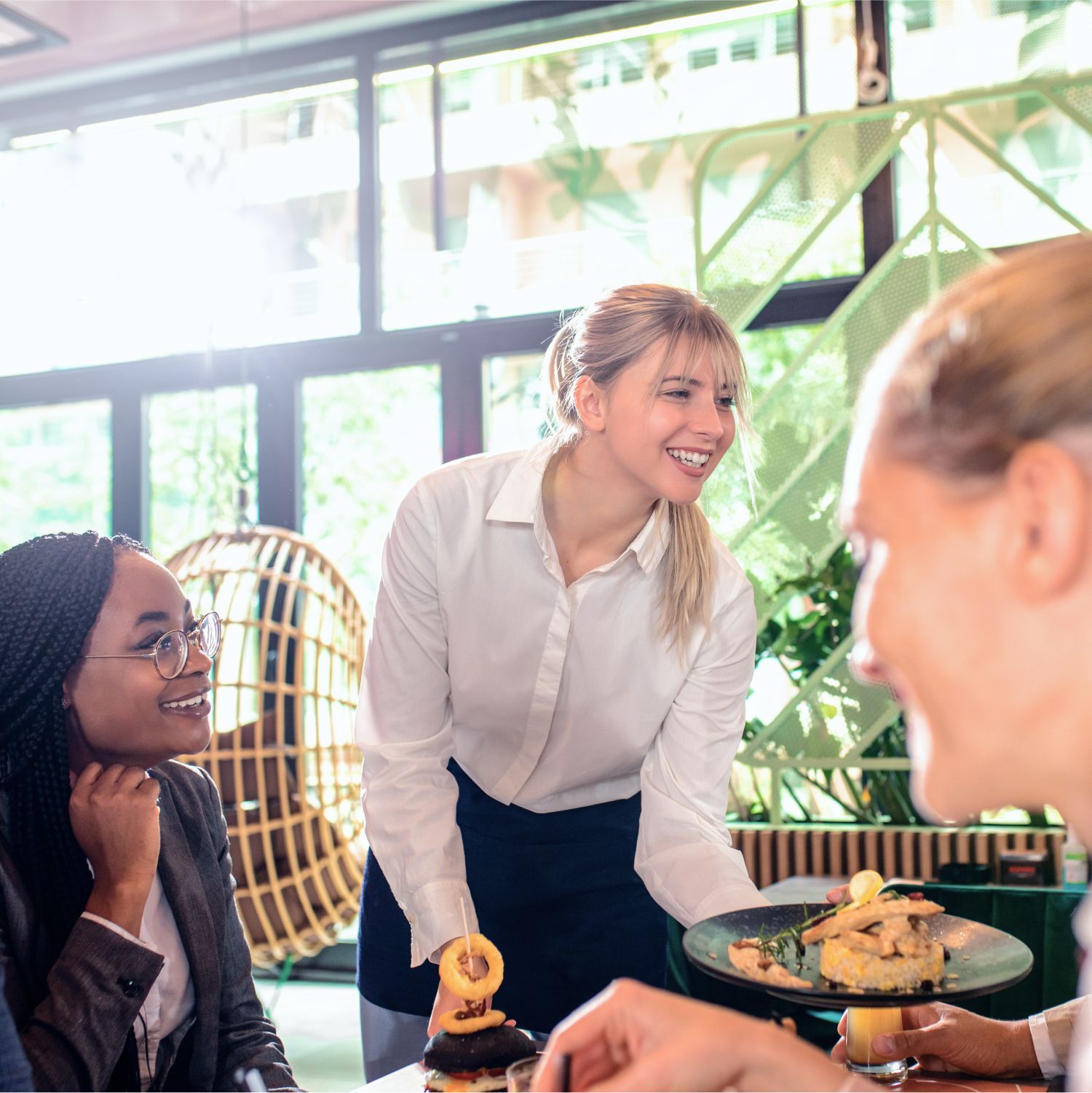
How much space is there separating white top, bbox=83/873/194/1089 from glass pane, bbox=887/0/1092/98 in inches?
154

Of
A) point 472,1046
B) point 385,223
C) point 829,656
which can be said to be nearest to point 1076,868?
point 829,656

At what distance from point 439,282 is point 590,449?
10.6ft

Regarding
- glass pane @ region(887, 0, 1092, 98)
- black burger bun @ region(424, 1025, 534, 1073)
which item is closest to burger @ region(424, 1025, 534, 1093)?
black burger bun @ region(424, 1025, 534, 1073)

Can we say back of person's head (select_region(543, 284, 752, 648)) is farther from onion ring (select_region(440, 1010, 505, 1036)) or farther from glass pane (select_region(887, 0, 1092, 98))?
glass pane (select_region(887, 0, 1092, 98))

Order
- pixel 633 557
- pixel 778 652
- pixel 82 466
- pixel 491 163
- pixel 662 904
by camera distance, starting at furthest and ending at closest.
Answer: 1. pixel 82 466
2. pixel 491 163
3. pixel 778 652
4. pixel 633 557
5. pixel 662 904

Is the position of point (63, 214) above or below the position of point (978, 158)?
above

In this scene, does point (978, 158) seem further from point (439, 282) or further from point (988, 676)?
point (988, 676)

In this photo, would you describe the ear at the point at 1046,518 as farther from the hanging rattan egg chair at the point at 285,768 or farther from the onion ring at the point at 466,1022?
the hanging rattan egg chair at the point at 285,768

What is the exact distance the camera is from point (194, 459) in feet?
17.6

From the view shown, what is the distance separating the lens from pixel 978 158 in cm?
430

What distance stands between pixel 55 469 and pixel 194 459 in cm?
76

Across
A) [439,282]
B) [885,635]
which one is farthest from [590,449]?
[439,282]

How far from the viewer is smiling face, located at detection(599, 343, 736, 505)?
1.92m

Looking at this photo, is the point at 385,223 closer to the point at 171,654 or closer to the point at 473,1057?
the point at 171,654
